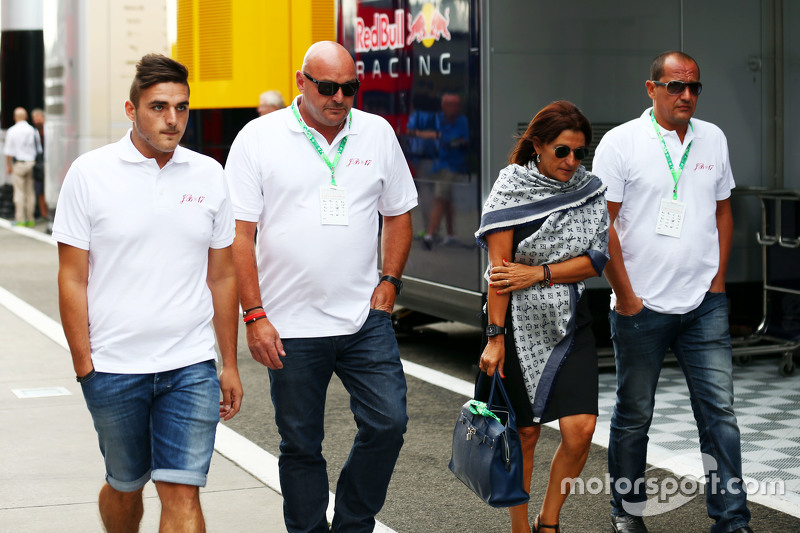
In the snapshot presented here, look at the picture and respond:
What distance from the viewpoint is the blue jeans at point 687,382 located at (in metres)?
5.05

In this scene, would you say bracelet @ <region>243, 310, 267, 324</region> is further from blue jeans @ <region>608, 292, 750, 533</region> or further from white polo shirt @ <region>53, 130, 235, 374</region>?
blue jeans @ <region>608, 292, 750, 533</region>

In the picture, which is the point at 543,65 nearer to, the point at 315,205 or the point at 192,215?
the point at 315,205

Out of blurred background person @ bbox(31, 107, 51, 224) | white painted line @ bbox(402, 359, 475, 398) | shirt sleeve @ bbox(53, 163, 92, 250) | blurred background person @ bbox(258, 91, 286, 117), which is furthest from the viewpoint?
blurred background person @ bbox(31, 107, 51, 224)

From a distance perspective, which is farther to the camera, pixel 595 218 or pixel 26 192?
pixel 26 192

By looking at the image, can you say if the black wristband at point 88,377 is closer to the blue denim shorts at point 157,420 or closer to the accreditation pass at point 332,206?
the blue denim shorts at point 157,420

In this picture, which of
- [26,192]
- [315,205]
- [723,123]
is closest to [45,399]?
[315,205]

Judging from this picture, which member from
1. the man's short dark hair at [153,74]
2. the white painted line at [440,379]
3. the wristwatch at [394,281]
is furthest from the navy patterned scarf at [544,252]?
the white painted line at [440,379]

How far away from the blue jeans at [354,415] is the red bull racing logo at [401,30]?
475 cm

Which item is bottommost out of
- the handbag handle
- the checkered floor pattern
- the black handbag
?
the checkered floor pattern

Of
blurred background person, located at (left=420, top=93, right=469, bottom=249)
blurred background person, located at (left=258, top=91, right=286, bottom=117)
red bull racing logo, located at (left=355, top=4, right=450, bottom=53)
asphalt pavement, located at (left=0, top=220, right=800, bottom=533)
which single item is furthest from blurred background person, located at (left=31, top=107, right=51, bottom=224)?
blurred background person, located at (left=420, top=93, right=469, bottom=249)

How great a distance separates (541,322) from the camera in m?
4.69

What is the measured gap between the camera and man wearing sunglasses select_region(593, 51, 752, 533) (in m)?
5.10

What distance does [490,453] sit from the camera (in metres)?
4.45

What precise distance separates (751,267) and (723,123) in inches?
44.5
